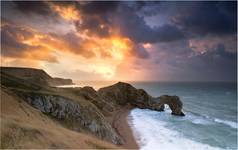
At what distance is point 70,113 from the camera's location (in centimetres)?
2600

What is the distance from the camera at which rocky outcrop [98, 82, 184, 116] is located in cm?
5556

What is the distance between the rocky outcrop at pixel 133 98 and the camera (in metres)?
55.6

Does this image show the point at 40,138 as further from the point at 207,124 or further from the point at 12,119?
the point at 207,124

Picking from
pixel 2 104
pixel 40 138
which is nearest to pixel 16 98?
pixel 2 104

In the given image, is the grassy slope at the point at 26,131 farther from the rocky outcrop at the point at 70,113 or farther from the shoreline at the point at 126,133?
the shoreline at the point at 126,133

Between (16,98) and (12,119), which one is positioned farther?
(16,98)

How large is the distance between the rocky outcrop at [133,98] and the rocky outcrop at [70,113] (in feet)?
92.2

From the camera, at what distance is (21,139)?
1519cm

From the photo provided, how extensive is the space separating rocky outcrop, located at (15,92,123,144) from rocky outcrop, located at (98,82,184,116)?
92.2 ft

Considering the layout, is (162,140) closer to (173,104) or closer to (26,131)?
(26,131)

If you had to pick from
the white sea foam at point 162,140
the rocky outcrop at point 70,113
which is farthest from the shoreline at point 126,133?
the rocky outcrop at point 70,113

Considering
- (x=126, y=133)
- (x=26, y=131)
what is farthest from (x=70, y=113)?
(x=126, y=133)

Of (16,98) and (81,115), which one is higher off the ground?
(16,98)

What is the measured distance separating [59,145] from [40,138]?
1.75m
